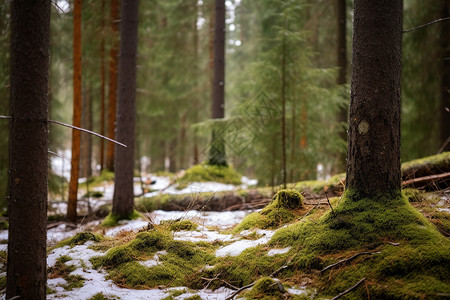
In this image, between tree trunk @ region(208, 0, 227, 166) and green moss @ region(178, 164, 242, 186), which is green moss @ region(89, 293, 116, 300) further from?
tree trunk @ region(208, 0, 227, 166)

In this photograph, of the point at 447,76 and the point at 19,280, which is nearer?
the point at 19,280

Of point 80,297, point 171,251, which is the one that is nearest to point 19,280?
point 80,297

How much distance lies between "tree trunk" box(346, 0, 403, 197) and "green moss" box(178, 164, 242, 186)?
731 centimetres

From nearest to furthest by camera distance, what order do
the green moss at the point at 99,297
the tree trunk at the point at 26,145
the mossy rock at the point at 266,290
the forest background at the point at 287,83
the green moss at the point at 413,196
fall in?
the tree trunk at the point at 26,145 < the mossy rock at the point at 266,290 < the green moss at the point at 99,297 < the green moss at the point at 413,196 < the forest background at the point at 287,83

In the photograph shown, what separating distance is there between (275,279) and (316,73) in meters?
6.84

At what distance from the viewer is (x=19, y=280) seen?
8.75 ft

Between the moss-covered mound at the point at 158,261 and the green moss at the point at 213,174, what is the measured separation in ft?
20.2

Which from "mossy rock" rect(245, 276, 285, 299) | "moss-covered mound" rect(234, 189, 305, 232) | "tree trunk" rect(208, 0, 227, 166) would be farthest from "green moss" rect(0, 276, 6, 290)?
"tree trunk" rect(208, 0, 227, 166)

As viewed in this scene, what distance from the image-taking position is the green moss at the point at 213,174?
10500 millimetres

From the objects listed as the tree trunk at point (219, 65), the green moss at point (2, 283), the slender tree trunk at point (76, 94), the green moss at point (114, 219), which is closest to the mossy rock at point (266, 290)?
the green moss at point (2, 283)

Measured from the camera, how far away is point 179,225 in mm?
4688

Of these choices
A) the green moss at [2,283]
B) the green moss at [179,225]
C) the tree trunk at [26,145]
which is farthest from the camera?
the green moss at [179,225]

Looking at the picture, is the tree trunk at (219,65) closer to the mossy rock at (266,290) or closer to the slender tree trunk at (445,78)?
the slender tree trunk at (445,78)

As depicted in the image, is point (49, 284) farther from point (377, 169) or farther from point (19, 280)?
point (377, 169)
